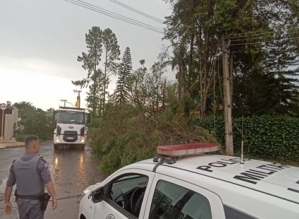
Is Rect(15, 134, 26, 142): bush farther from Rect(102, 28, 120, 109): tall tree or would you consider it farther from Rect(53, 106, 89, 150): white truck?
Rect(102, 28, 120, 109): tall tree

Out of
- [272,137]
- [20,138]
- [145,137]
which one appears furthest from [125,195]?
[20,138]

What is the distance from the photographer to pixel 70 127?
1571 cm

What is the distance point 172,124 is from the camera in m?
7.32

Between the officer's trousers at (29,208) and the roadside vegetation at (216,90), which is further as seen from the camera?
the roadside vegetation at (216,90)

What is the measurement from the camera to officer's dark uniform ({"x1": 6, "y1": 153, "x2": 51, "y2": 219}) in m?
3.18

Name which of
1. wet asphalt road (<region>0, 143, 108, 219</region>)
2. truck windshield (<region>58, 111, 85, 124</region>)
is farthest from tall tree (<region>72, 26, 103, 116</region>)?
wet asphalt road (<region>0, 143, 108, 219</region>)

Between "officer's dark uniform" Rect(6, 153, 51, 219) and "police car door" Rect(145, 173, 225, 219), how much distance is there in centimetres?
184

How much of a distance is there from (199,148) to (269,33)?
34.1 feet

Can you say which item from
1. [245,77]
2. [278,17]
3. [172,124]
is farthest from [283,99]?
[172,124]

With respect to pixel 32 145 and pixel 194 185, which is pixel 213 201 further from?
pixel 32 145

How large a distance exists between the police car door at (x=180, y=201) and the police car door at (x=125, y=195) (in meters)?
0.11

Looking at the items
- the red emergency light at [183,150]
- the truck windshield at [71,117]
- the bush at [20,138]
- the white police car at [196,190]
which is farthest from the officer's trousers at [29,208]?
the bush at [20,138]

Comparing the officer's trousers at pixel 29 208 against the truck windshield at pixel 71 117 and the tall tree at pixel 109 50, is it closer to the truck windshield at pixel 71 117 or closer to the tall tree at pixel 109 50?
the truck windshield at pixel 71 117

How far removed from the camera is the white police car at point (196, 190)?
140cm
